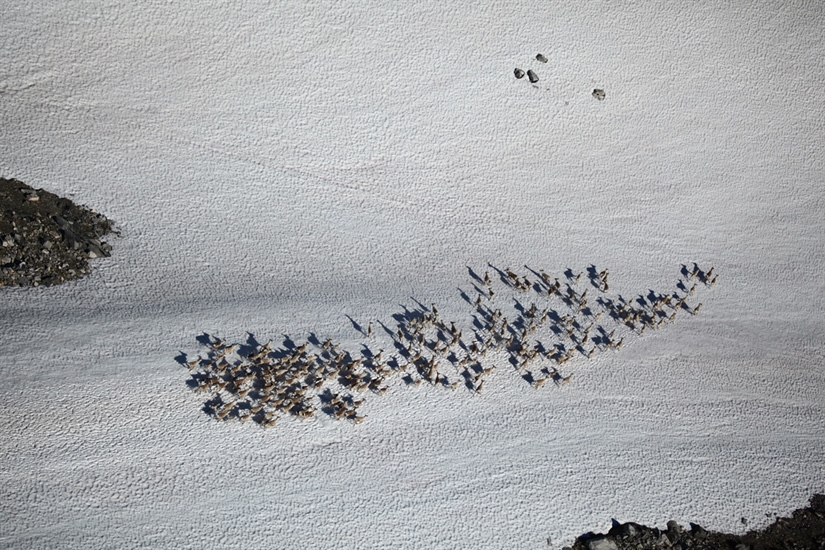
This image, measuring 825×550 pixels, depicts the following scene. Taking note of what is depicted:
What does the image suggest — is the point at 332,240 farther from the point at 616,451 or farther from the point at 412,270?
the point at 616,451

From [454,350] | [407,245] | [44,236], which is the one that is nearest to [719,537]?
[454,350]

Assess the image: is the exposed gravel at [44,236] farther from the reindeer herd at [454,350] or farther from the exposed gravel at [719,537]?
the exposed gravel at [719,537]

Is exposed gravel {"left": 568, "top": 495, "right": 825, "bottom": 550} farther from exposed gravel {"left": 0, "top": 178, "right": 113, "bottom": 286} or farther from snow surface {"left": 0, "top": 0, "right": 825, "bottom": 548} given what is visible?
exposed gravel {"left": 0, "top": 178, "right": 113, "bottom": 286}

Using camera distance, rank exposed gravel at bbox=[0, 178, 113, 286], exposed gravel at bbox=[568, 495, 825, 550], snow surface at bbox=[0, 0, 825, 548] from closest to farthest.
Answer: snow surface at bbox=[0, 0, 825, 548], exposed gravel at bbox=[568, 495, 825, 550], exposed gravel at bbox=[0, 178, 113, 286]

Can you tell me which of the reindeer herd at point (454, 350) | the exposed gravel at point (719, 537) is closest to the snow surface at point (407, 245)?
the exposed gravel at point (719, 537)

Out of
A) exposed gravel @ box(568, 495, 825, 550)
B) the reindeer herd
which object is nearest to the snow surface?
exposed gravel @ box(568, 495, 825, 550)
